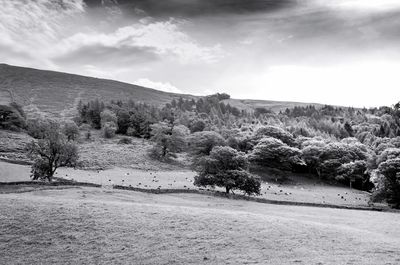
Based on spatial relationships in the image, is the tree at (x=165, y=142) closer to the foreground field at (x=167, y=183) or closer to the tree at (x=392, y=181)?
the foreground field at (x=167, y=183)

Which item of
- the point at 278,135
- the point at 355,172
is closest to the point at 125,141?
the point at 278,135

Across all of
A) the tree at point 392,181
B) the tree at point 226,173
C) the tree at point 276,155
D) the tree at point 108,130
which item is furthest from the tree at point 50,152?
the tree at point 108,130

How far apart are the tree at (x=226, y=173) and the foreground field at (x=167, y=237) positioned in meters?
18.8

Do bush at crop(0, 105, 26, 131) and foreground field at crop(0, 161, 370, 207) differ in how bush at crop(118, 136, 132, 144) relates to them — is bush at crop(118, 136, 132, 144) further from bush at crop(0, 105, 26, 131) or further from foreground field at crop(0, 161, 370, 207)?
bush at crop(0, 105, 26, 131)

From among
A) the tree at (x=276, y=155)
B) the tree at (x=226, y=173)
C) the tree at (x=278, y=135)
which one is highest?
the tree at (x=278, y=135)

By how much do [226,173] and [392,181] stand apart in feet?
92.3

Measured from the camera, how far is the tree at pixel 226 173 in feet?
171

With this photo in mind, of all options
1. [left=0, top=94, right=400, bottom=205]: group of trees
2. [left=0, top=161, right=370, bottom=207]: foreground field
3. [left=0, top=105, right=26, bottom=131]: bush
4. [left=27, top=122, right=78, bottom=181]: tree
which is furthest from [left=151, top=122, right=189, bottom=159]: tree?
[left=0, top=105, right=26, bottom=131]: bush

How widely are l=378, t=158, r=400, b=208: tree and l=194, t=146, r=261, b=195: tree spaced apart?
72.3ft

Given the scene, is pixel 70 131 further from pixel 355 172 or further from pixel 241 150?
pixel 355 172

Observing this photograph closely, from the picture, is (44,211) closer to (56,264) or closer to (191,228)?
(56,264)

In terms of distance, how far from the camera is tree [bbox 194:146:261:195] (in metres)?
52.1

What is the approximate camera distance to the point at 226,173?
53.1 metres

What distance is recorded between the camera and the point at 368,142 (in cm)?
14075
